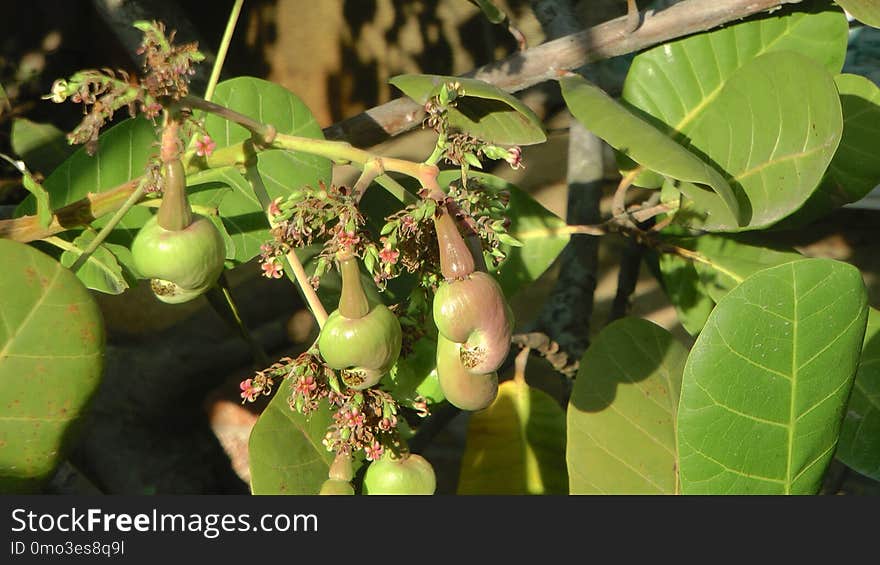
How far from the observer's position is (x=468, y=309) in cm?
78

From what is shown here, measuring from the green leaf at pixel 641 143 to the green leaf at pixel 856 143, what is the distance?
30 cm

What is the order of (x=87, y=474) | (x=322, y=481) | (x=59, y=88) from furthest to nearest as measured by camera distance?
(x=87, y=474) < (x=322, y=481) < (x=59, y=88)

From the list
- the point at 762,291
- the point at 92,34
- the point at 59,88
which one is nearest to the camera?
the point at 59,88

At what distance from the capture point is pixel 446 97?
0.86m

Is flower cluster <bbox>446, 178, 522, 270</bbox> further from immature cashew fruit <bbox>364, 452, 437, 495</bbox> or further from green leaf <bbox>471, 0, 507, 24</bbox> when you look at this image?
green leaf <bbox>471, 0, 507, 24</bbox>

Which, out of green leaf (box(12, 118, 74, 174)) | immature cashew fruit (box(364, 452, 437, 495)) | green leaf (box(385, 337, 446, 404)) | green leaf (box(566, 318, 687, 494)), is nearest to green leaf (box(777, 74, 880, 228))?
green leaf (box(566, 318, 687, 494))

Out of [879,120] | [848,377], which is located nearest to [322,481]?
[848,377]

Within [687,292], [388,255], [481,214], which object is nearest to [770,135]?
[687,292]

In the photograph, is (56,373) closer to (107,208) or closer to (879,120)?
(107,208)

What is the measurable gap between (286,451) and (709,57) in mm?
779

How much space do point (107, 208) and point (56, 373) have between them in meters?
0.17

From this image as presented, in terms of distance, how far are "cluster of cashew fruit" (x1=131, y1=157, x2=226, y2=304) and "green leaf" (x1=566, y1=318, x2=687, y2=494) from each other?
0.59 metres

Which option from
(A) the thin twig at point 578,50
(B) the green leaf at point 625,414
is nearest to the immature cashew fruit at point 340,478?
(B) the green leaf at point 625,414

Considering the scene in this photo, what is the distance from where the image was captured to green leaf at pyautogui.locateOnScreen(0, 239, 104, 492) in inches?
33.9
